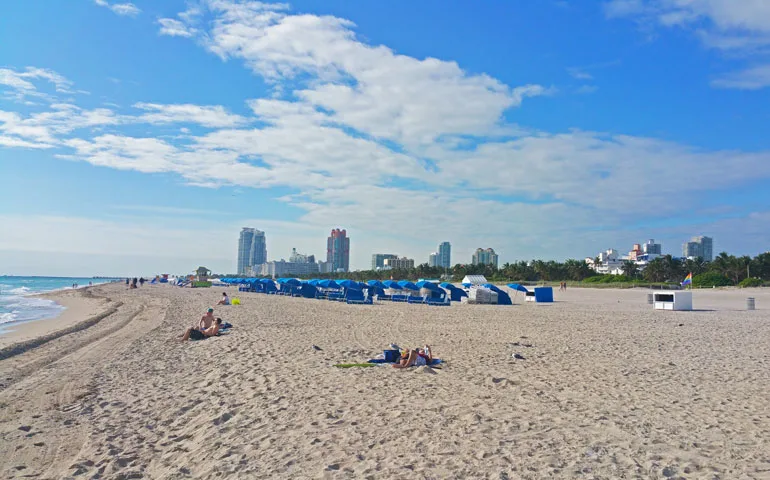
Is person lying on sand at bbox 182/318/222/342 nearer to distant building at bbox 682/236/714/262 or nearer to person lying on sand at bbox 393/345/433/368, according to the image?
person lying on sand at bbox 393/345/433/368

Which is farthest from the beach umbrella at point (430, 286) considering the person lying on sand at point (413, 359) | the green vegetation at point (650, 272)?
the green vegetation at point (650, 272)

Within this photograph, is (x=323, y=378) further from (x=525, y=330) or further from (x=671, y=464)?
(x=525, y=330)

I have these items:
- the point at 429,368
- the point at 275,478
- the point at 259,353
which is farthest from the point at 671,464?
the point at 259,353

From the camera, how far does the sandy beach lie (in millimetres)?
5066

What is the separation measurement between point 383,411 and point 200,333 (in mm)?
8778

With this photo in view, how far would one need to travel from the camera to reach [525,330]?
16.6 m

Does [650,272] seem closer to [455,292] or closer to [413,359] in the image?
[455,292]

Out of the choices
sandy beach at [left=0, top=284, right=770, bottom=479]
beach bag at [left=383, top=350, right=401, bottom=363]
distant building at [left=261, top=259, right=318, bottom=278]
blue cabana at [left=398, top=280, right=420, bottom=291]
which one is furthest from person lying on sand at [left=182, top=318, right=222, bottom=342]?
distant building at [left=261, top=259, right=318, bottom=278]

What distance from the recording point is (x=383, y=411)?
6703 mm

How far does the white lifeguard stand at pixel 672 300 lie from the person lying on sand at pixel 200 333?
73.7ft

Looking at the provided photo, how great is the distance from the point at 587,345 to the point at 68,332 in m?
16.3

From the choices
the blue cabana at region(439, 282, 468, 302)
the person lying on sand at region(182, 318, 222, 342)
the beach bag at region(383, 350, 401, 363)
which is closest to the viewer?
the beach bag at region(383, 350, 401, 363)

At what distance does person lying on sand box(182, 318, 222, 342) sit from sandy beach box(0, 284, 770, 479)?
1.87 feet

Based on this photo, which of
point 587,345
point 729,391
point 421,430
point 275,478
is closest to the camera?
point 275,478
